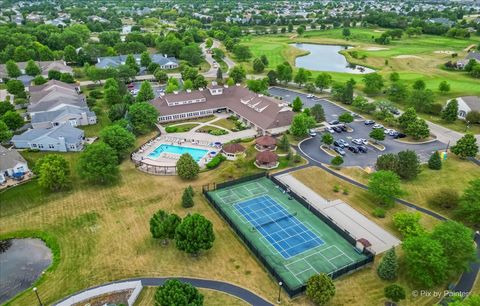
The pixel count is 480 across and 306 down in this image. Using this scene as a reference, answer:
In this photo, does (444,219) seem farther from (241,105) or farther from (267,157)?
(241,105)

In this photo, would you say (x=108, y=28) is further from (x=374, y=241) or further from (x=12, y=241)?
(x=374, y=241)

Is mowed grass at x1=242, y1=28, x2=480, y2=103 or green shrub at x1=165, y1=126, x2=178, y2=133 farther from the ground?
mowed grass at x1=242, y1=28, x2=480, y2=103

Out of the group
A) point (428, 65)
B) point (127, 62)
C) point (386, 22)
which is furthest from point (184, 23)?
point (428, 65)

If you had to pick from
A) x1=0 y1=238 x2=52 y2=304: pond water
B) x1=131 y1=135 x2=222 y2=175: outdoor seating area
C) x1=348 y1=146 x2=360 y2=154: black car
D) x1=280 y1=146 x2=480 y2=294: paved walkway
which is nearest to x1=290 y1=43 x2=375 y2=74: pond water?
x1=348 y1=146 x2=360 y2=154: black car

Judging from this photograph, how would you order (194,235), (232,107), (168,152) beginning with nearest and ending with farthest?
(194,235), (168,152), (232,107)

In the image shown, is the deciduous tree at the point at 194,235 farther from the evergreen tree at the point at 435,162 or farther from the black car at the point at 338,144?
the evergreen tree at the point at 435,162

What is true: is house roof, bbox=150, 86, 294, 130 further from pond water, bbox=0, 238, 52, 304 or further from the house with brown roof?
pond water, bbox=0, 238, 52, 304

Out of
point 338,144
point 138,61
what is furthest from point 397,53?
point 138,61

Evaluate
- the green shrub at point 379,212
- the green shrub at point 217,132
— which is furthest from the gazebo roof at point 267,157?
the green shrub at point 379,212

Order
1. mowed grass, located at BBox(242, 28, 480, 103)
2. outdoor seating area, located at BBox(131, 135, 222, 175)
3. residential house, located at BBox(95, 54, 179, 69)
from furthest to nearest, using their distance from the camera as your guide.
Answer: residential house, located at BBox(95, 54, 179, 69)
mowed grass, located at BBox(242, 28, 480, 103)
outdoor seating area, located at BBox(131, 135, 222, 175)
